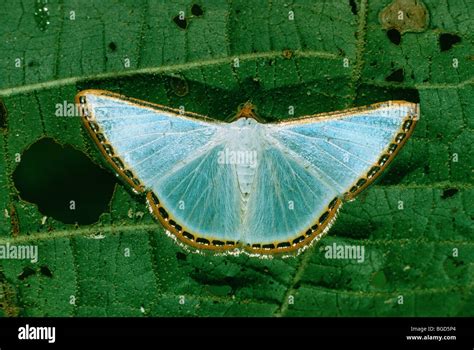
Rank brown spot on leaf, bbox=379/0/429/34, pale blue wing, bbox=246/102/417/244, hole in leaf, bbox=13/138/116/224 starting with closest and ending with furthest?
pale blue wing, bbox=246/102/417/244 → brown spot on leaf, bbox=379/0/429/34 → hole in leaf, bbox=13/138/116/224

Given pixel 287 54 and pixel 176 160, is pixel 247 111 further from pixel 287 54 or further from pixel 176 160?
pixel 176 160

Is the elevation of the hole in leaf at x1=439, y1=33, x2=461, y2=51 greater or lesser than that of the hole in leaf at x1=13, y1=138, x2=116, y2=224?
greater

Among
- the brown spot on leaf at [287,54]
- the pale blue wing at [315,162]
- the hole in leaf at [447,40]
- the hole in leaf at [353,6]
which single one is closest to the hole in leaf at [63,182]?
the pale blue wing at [315,162]

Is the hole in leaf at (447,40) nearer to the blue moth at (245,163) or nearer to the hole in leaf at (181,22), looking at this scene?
the blue moth at (245,163)

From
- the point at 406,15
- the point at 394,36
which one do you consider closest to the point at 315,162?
the point at 394,36

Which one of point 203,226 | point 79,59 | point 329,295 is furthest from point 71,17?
point 329,295

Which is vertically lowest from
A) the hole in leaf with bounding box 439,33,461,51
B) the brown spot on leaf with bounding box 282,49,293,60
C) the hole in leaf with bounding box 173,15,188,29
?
the brown spot on leaf with bounding box 282,49,293,60

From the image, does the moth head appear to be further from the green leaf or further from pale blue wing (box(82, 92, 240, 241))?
pale blue wing (box(82, 92, 240, 241))

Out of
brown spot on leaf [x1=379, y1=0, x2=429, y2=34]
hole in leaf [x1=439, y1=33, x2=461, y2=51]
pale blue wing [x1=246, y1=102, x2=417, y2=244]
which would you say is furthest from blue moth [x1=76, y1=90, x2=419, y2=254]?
brown spot on leaf [x1=379, y1=0, x2=429, y2=34]

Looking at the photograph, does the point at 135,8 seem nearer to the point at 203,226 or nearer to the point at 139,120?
the point at 139,120
